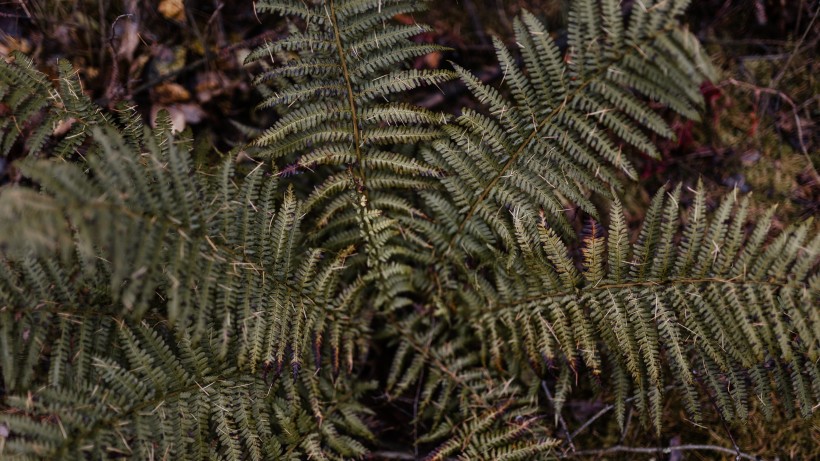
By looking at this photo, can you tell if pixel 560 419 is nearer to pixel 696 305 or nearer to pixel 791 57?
pixel 696 305

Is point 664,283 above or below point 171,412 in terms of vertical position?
above

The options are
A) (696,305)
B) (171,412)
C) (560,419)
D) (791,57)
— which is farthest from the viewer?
(791,57)

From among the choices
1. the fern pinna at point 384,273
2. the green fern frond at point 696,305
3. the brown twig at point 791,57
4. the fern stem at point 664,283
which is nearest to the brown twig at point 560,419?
Result: the fern pinna at point 384,273

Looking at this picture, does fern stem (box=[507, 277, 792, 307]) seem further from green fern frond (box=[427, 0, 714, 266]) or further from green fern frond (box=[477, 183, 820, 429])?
green fern frond (box=[427, 0, 714, 266])

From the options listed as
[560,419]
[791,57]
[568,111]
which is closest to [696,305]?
[560,419]

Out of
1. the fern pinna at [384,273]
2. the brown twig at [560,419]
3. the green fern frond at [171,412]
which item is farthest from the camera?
the brown twig at [560,419]

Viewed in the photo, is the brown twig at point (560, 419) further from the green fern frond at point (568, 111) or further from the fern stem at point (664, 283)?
the green fern frond at point (568, 111)

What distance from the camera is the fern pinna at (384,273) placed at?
2.03 meters

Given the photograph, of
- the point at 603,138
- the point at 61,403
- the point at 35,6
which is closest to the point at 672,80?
the point at 603,138

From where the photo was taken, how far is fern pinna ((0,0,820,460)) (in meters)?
2.03

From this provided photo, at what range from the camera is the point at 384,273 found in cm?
268

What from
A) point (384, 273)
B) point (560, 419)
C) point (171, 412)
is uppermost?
point (384, 273)

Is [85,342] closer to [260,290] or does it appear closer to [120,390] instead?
[120,390]

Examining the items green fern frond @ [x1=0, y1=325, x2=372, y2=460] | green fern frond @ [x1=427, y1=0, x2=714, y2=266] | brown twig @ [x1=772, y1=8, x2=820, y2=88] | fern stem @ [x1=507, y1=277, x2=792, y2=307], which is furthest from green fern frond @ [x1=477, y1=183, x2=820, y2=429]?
brown twig @ [x1=772, y1=8, x2=820, y2=88]
